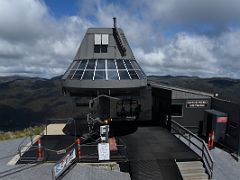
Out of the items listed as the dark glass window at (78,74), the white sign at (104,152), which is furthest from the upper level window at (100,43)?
the white sign at (104,152)

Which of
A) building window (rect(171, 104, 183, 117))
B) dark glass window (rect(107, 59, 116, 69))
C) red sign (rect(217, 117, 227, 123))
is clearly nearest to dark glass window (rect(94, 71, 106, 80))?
dark glass window (rect(107, 59, 116, 69))

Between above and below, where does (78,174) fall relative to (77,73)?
below

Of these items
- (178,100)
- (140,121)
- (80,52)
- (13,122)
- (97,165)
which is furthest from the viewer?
(13,122)

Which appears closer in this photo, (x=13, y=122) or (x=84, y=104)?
(x=84, y=104)

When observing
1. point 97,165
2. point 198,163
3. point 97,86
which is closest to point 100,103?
point 97,86

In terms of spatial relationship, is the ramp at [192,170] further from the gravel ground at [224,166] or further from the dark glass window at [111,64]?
the dark glass window at [111,64]

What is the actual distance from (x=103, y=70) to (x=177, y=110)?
8785 millimetres

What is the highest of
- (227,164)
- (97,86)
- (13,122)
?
(97,86)

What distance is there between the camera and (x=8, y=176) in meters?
14.3

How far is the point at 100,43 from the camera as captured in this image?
70.3ft

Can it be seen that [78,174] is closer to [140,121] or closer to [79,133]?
[79,133]

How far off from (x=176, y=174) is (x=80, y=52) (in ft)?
40.5

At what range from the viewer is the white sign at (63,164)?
1331 cm

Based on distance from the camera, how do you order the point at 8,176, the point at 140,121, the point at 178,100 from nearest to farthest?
the point at 8,176 → the point at 178,100 → the point at 140,121
